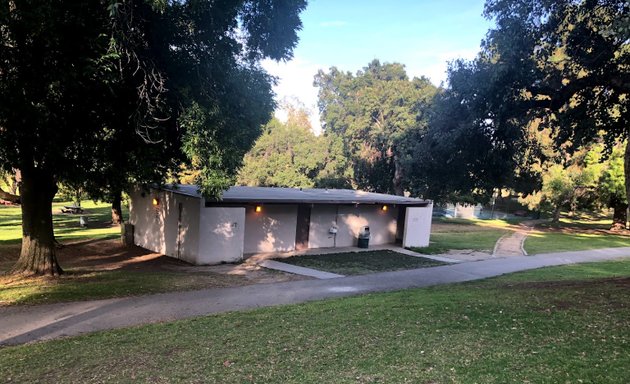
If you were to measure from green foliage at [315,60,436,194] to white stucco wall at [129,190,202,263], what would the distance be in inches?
923

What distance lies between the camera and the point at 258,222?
18.2 metres

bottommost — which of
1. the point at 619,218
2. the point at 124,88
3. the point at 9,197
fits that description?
the point at 619,218

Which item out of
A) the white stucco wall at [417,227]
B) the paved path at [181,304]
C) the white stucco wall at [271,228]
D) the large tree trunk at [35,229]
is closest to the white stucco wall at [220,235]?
the white stucco wall at [271,228]

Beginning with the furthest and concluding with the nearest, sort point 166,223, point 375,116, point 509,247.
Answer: point 375,116
point 509,247
point 166,223

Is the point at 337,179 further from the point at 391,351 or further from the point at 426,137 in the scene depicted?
the point at 391,351

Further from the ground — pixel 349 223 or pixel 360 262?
pixel 349 223

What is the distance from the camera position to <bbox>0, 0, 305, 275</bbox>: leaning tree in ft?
27.1

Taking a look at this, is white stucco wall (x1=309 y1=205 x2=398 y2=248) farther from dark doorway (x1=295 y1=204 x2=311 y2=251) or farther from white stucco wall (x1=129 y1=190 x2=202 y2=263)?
white stucco wall (x1=129 y1=190 x2=202 y2=263)

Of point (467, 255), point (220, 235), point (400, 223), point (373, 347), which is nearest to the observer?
point (373, 347)

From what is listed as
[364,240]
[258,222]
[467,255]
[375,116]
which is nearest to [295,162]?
[375,116]

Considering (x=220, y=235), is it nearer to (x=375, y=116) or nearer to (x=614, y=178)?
(x=375, y=116)

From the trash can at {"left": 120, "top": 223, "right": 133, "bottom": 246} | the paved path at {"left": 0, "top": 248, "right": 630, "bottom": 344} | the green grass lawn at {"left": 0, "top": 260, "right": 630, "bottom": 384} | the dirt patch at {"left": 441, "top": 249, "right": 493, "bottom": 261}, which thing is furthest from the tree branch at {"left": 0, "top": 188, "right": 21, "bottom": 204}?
the dirt patch at {"left": 441, "top": 249, "right": 493, "bottom": 261}

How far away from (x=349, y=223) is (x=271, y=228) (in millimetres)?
4486

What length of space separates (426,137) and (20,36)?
9.63 m
